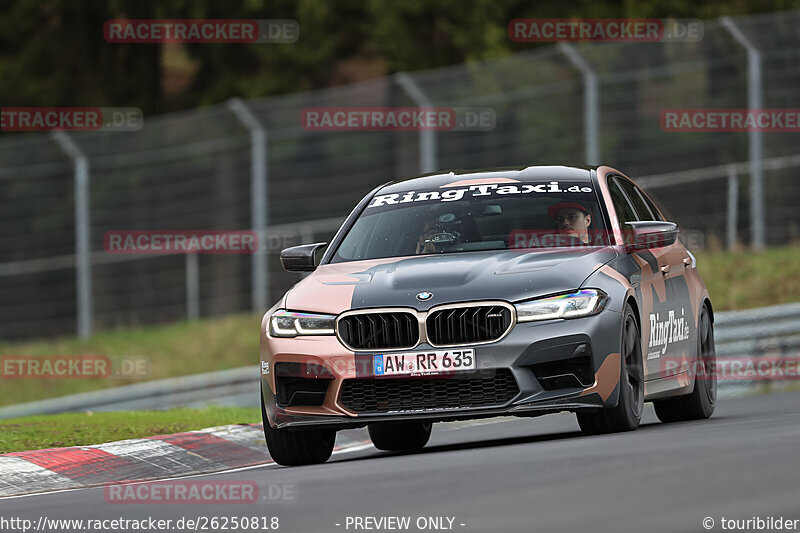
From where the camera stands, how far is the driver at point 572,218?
10.3 metres

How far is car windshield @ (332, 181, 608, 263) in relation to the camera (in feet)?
33.5

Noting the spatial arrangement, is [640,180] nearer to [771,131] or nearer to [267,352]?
[771,131]

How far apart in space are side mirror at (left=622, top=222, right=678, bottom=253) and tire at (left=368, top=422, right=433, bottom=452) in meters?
1.91

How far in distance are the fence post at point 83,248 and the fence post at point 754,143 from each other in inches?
355

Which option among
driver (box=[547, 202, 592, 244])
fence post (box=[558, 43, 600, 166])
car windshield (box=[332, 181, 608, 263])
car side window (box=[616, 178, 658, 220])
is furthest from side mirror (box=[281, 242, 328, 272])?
fence post (box=[558, 43, 600, 166])

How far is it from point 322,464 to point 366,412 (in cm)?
67

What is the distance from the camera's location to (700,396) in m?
11.2

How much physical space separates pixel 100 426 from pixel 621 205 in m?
3.96

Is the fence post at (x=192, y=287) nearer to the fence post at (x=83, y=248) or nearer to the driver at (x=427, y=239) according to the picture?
the fence post at (x=83, y=248)

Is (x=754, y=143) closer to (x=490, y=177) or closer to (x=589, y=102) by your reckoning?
(x=589, y=102)

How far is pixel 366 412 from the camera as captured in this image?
9.29 metres

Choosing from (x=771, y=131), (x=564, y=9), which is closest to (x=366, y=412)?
(x=771, y=131)

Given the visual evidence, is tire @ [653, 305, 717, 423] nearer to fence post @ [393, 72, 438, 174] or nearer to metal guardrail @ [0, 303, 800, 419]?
metal guardrail @ [0, 303, 800, 419]

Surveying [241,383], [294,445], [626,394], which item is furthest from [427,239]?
[241,383]
